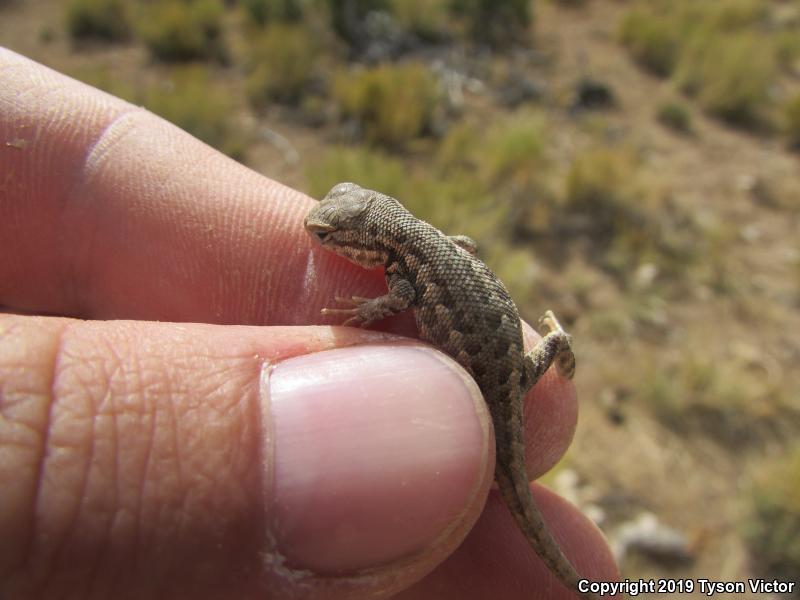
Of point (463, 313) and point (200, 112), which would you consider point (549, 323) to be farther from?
point (200, 112)

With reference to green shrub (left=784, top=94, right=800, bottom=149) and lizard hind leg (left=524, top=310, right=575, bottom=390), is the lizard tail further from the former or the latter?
green shrub (left=784, top=94, right=800, bottom=149)

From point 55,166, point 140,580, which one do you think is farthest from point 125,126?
point 140,580

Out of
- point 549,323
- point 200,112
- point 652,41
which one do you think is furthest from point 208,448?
point 652,41

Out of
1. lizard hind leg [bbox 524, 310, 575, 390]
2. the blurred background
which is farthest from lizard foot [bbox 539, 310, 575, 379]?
the blurred background

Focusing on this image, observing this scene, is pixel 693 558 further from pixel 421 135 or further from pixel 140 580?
pixel 421 135

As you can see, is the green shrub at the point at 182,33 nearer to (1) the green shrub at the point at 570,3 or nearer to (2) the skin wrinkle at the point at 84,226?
(1) the green shrub at the point at 570,3
